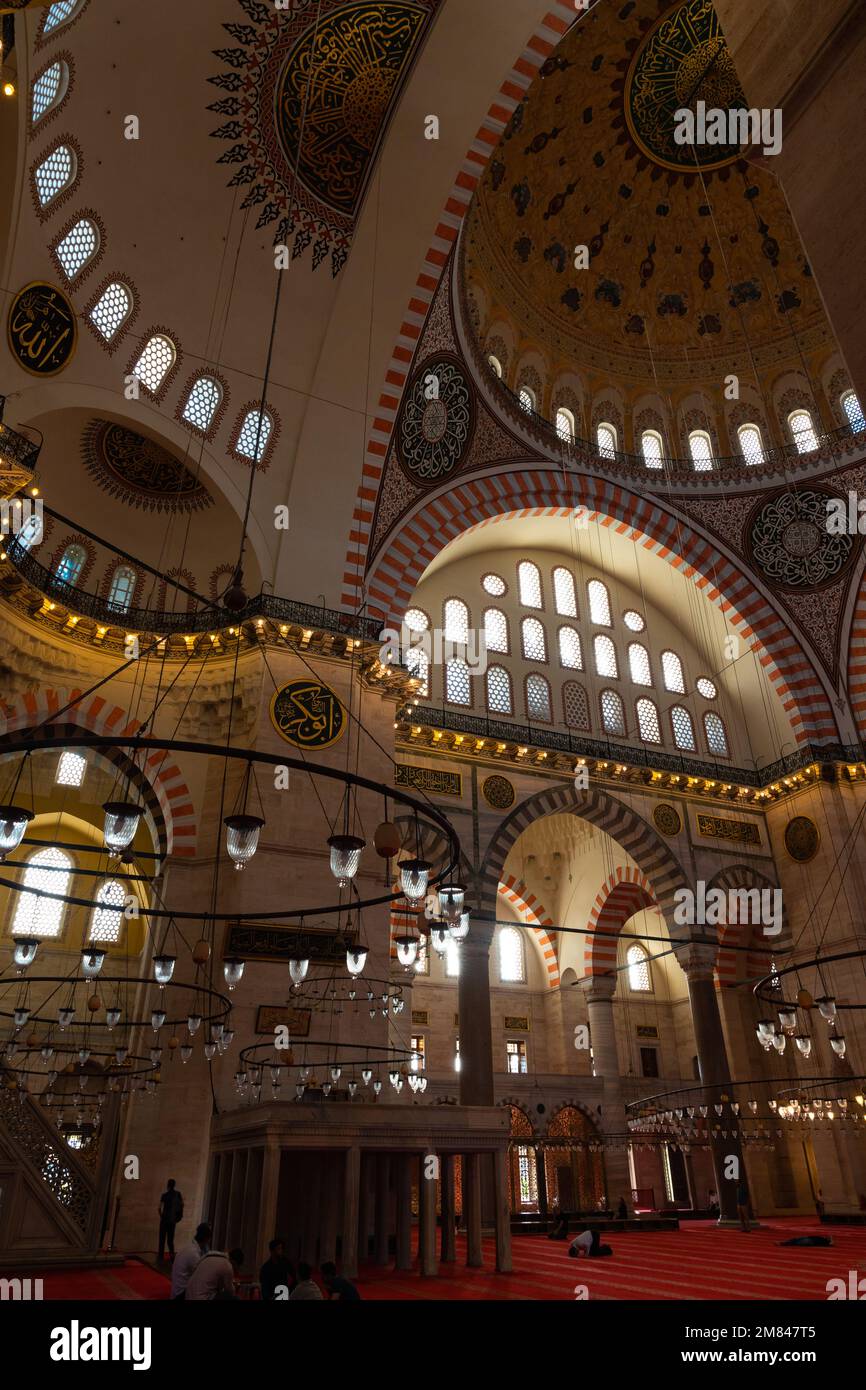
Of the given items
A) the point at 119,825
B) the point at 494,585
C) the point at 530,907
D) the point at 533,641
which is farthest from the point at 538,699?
the point at 119,825

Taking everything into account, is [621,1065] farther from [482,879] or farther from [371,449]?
[371,449]

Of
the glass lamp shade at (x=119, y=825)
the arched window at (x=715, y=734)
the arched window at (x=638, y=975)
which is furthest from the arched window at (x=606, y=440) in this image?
the glass lamp shade at (x=119, y=825)

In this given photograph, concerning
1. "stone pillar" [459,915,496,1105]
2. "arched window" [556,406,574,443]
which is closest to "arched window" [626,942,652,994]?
"stone pillar" [459,915,496,1105]

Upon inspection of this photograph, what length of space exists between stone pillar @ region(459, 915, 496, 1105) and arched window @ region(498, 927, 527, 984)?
6.18 meters

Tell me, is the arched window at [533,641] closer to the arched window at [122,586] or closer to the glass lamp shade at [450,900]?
the arched window at [122,586]

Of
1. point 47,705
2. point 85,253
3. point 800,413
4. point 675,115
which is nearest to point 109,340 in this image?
point 85,253

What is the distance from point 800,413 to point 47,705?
43.7 feet

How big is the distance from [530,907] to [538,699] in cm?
502

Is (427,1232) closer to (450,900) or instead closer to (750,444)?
(450,900)

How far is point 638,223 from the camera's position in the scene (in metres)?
15.4

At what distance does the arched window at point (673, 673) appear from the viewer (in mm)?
16453

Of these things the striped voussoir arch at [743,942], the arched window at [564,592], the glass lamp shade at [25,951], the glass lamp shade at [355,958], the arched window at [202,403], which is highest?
the arched window at [564,592]

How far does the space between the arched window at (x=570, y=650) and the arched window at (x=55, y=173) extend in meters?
9.83

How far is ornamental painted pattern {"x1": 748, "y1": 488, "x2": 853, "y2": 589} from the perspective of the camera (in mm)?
15227
